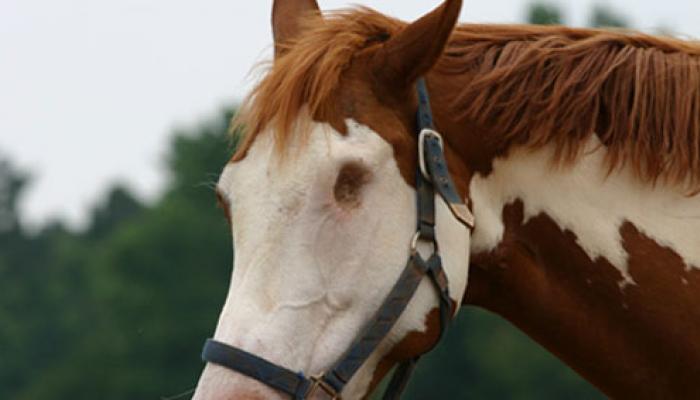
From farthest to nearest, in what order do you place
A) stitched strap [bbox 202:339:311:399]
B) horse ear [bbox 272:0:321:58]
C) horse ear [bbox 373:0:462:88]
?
horse ear [bbox 272:0:321:58] → horse ear [bbox 373:0:462:88] → stitched strap [bbox 202:339:311:399]

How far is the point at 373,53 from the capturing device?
6.37 m

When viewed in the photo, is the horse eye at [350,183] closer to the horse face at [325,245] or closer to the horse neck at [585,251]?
the horse face at [325,245]

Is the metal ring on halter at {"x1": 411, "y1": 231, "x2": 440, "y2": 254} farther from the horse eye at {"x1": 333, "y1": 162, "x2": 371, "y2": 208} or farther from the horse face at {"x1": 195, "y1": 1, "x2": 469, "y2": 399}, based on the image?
the horse eye at {"x1": 333, "y1": 162, "x2": 371, "y2": 208}

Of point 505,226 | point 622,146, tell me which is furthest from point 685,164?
point 505,226

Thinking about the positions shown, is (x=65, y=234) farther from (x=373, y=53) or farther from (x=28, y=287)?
(x=373, y=53)

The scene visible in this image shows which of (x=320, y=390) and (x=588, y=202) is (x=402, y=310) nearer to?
(x=320, y=390)

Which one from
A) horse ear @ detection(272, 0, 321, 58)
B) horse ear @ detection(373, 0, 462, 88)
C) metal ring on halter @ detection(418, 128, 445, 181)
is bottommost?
metal ring on halter @ detection(418, 128, 445, 181)

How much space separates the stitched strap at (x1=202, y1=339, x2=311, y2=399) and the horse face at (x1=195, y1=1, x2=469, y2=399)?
2cm

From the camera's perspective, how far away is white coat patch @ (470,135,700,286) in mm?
6348

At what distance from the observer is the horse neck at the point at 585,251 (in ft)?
20.7

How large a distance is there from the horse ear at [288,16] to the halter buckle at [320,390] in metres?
1.34

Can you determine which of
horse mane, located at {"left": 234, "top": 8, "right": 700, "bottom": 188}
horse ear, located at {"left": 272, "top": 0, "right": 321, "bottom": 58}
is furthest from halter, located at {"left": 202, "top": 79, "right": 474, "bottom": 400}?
horse ear, located at {"left": 272, "top": 0, "right": 321, "bottom": 58}

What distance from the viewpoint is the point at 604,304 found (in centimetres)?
635

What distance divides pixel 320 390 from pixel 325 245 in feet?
1.54
